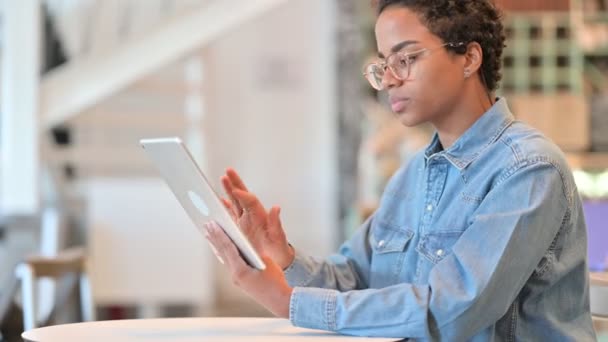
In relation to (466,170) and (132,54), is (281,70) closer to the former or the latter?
(132,54)

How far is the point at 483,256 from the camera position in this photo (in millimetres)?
1494

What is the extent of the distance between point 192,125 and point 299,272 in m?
3.97

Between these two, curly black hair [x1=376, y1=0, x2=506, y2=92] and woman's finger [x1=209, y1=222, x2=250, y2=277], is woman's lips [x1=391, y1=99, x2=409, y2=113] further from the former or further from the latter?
woman's finger [x1=209, y1=222, x2=250, y2=277]

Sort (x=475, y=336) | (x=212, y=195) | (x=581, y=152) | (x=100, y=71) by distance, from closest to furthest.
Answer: (x=212, y=195) < (x=475, y=336) < (x=100, y=71) < (x=581, y=152)

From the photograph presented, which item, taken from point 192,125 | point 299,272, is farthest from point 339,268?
point 192,125

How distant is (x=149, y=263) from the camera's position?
5.44 m

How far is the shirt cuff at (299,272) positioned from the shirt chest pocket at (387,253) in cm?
12

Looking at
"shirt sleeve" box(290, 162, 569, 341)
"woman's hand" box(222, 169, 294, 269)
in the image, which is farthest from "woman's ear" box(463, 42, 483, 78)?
"woman's hand" box(222, 169, 294, 269)

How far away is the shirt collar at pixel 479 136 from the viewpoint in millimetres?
1654

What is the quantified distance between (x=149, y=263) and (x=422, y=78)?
13.1 ft

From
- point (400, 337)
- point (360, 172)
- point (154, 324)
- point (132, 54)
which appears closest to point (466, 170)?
point (400, 337)

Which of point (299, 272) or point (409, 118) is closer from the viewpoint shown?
point (409, 118)

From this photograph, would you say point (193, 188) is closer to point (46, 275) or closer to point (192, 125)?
point (46, 275)

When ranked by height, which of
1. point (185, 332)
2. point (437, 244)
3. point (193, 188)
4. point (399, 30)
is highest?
point (399, 30)
